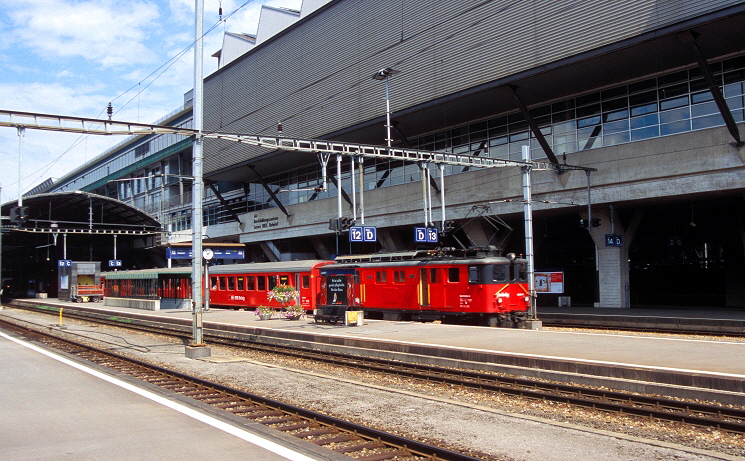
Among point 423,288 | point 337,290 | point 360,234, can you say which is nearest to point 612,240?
point 423,288

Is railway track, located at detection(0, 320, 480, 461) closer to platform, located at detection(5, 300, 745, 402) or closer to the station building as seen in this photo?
platform, located at detection(5, 300, 745, 402)

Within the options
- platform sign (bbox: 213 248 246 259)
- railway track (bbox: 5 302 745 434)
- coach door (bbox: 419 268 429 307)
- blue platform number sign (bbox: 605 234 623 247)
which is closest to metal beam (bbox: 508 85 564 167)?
blue platform number sign (bbox: 605 234 623 247)

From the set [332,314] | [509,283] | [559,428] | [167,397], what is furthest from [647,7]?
[167,397]

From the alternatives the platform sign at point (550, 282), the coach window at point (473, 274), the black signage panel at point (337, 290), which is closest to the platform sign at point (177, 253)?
the black signage panel at point (337, 290)

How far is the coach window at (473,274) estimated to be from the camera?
78.2ft

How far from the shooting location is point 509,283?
79.6 feet

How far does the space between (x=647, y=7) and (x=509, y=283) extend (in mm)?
13666

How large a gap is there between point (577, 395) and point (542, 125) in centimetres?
2695

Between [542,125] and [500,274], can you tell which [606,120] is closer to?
[542,125]

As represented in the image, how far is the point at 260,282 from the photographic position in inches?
1458

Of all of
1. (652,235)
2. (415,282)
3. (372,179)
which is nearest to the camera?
(415,282)

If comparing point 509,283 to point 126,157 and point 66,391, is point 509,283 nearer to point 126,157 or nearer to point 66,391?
point 66,391

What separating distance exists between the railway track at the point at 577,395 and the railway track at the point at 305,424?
168 inches

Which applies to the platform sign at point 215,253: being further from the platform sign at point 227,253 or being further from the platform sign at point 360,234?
the platform sign at point 360,234
